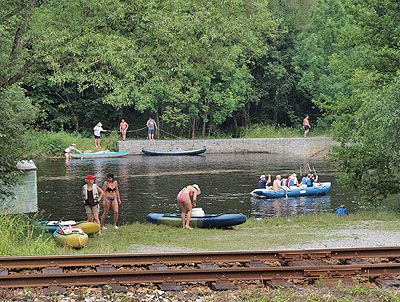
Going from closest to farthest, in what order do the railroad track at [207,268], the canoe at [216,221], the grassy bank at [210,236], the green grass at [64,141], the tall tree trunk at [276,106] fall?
the railroad track at [207,268] → the grassy bank at [210,236] → the canoe at [216,221] → the green grass at [64,141] → the tall tree trunk at [276,106]

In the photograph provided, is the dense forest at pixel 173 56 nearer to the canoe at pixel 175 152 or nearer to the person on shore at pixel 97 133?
the canoe at pixel 175 152

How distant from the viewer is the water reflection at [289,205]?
26031 mm

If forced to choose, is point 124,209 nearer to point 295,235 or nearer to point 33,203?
point 33,203

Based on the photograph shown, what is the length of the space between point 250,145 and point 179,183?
62.6 ft

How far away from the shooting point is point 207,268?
10727 mm

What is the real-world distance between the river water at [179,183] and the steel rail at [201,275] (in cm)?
747

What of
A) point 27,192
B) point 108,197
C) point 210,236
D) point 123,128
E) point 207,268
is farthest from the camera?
point 123,128

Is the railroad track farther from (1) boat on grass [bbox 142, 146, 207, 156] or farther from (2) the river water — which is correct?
(1) boat on grass [bbox 142, 146, 207, 156]

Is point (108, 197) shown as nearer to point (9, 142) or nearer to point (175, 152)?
point (9, 142)

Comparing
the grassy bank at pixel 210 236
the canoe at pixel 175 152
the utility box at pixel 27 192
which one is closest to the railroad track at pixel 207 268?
the grassy bank at pixel 210 236

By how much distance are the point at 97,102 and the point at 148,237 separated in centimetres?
4104

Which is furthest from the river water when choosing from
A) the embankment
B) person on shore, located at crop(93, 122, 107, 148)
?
person on shore, located at crop(93, 122, 107, 148)

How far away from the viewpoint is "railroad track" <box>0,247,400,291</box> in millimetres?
9984

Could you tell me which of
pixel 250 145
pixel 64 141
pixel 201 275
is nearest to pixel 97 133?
pixel 64 141
